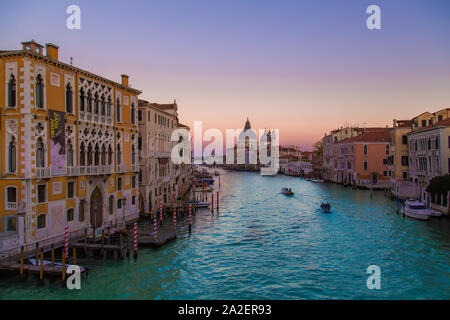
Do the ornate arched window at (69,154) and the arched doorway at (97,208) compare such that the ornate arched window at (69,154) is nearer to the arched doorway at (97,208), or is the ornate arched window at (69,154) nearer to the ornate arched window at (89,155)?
the ornate arched window at (89,155)

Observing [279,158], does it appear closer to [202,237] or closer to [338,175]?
[338,175]

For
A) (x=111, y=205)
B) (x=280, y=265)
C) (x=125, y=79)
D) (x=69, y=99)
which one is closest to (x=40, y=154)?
(x=69, y=99)

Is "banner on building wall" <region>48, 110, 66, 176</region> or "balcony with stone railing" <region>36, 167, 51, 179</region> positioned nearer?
"balcony with stone railing" <region>36, 167, 51, 179</region>

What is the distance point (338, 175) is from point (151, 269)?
52.2 m

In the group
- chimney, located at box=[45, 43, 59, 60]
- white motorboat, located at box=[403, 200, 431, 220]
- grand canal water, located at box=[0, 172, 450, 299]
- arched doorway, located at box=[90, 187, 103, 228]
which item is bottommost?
grand canal water, located at box=[0, 172, 450, 299]

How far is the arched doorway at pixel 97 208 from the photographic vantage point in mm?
19953

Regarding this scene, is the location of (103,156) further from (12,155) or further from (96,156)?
(12,155)

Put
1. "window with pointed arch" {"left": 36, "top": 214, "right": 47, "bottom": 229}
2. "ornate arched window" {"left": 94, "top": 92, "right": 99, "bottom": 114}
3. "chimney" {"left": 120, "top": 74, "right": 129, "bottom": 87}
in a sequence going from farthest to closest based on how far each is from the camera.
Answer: "chimney" {"left": 120, "top": 74, "right": 129, "bottom": 87}
"ornate arched window" {"left": 94, "top": 92, "right": 99, "bottom": 114}
"window with pointed arch" {"left": 36, "top": 214, "right": 47, "bottom": 229}

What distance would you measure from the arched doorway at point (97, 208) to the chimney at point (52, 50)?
7625mm

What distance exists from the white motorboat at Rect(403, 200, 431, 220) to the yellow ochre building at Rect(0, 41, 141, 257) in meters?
21.2

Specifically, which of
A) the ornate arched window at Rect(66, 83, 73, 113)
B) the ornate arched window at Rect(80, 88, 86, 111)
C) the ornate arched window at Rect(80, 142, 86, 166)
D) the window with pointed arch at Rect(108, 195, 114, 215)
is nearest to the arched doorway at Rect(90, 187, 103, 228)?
the window with pointed arch at Rect(108, 195, 114, 215)

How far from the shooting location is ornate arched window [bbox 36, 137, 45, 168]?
50.0ft

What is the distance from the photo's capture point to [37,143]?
1524 cm

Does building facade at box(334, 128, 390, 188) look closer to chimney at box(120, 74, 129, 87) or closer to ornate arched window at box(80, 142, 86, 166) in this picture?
chimney at box(120, 74, 129, 87)
